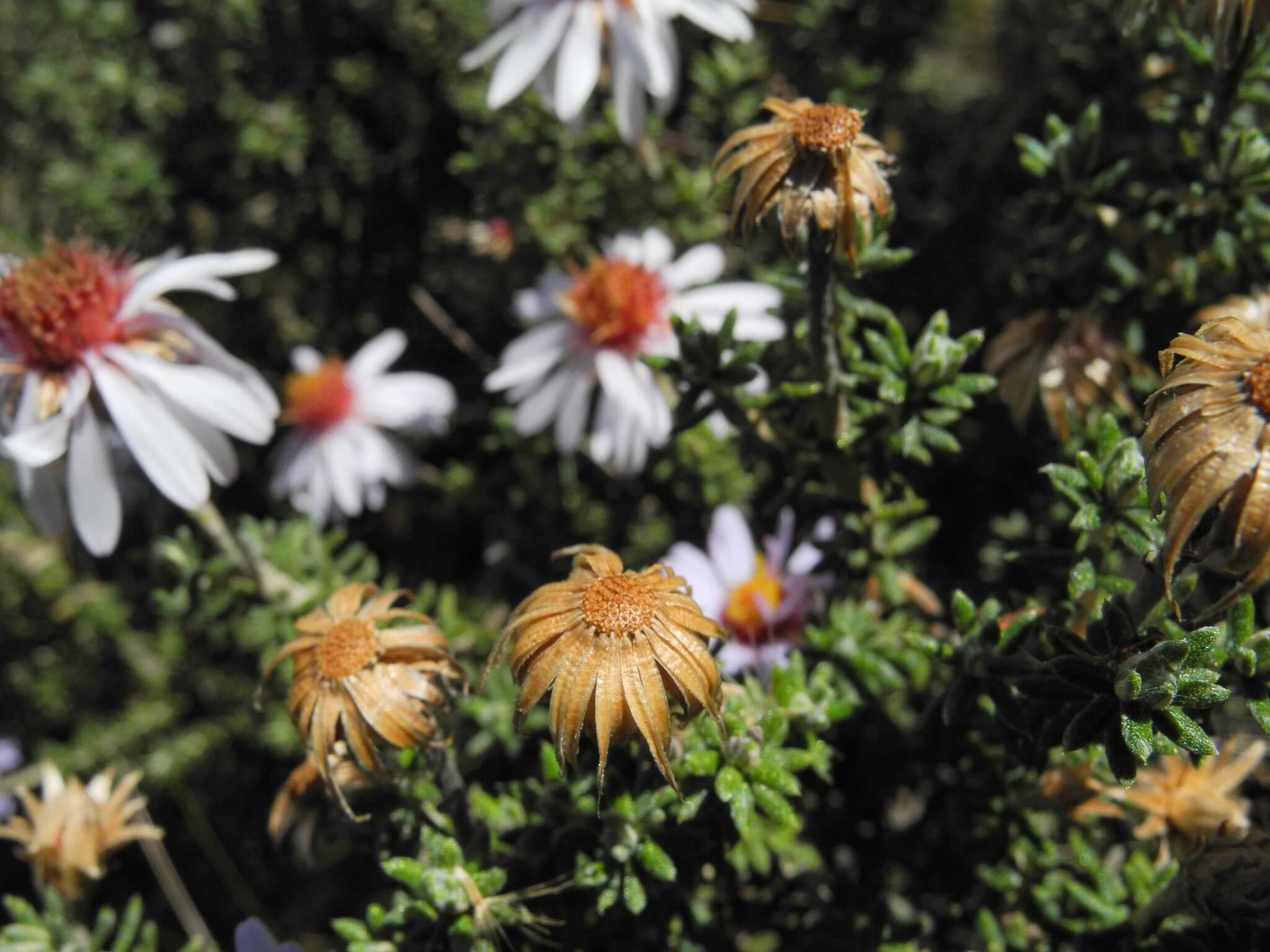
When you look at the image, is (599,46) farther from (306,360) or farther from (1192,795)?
(1192,795)

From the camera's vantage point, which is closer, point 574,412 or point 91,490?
point 91,490

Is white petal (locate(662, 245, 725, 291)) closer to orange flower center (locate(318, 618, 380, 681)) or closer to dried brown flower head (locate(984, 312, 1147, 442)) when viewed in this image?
dried brown flower head (locate(984, 312, 1147, 442))

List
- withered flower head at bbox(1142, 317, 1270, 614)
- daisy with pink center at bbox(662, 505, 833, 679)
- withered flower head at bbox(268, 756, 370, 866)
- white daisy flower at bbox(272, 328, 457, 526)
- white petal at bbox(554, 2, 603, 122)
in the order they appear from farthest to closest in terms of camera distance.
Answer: white daisy flower at bbox(272, 328, 457, 526) → white petal at bbox(554, 2, 603, 122) → daisy with pink center at bbox(662, 505, 833, 679) → withered flower head at bbox(268, 756, 370, 866) → withered flower head at bbox(1142, 317, 1270, 614)

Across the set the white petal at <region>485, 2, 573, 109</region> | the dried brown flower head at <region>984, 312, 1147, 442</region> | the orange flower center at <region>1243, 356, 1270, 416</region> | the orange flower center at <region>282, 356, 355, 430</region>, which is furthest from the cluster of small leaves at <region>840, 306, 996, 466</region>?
the orange flower center at <region>282, 356, 355, 430</region>

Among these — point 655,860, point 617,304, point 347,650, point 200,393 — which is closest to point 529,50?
point 617,304

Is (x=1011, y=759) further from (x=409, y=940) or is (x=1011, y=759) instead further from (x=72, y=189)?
(x=72, y=189)

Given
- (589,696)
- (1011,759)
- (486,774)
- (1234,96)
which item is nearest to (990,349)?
(1234,96)
